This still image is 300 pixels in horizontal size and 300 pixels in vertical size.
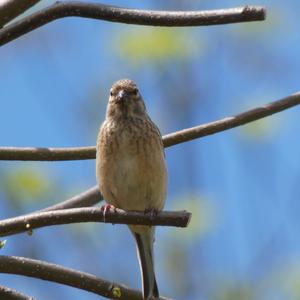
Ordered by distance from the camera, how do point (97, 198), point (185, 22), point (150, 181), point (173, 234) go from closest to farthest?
point (185, 22)
point (97, 198)
point (150, 181)
point (173, 234)

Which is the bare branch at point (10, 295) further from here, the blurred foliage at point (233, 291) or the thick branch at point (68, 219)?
the blurred foliage at point (233, 291)

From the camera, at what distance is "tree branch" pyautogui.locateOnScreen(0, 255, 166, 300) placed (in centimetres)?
306

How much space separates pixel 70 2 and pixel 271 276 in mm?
4067

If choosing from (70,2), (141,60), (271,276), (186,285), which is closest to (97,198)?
(70,2)

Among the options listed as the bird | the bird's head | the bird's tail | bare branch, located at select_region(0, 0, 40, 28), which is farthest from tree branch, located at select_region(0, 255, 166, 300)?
the bird's head

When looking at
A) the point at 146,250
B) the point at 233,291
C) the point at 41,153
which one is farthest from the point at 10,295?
the point at 233,291

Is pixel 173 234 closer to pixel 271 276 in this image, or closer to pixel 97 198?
pixel 271 276

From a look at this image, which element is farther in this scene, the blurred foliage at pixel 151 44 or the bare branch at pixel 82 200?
the blurred foliage at pixel 151 44

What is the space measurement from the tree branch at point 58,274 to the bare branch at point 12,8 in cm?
85

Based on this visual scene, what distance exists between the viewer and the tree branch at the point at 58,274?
306cm

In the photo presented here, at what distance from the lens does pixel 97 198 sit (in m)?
3.98

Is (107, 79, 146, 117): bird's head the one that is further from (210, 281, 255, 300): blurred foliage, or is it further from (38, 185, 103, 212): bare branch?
(210, 281, 255, 300): blurred foliage

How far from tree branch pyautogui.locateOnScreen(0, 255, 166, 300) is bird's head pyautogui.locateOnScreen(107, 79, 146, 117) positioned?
2.00 metres

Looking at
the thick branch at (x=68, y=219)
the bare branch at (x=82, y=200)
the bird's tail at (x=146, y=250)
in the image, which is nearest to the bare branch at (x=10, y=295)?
the thick branch at (x=68, y=219)
